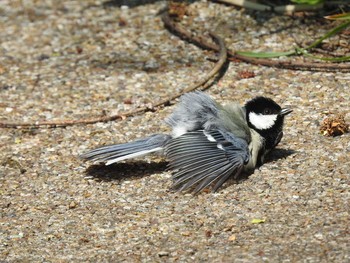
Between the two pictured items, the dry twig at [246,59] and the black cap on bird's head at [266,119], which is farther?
the dry twig at [246,59]

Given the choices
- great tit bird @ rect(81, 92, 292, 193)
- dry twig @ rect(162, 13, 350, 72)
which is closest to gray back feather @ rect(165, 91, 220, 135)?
great tit bird @ rect(81, 92, 292, 193)

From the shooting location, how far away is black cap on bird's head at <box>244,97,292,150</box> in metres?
5.07

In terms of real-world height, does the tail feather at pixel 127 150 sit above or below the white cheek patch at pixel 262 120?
below

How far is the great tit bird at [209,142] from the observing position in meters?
4.83

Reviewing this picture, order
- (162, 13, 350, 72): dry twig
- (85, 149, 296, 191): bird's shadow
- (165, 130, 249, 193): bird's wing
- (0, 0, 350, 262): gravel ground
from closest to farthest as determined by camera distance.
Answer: (0, 0, 350, 262): gravel ground
(165, 130, 249, 193): bird's wing
(85, 149, 296, 191): bird's shadow
(162, 13, 350, 72): dry twig

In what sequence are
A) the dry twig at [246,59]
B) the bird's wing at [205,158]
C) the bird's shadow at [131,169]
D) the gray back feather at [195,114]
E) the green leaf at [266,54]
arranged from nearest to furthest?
the bird's wing at [205,158] < the gray back feather at [195,114] < the bird's shadow at [131,169] < the dry twig at [246,59] < the green leaf at [266,54]

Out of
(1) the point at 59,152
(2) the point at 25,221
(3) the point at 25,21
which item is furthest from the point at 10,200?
(3) the point at 25,21

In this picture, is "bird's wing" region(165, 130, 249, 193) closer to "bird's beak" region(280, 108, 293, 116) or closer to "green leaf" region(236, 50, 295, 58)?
"bird's beak" region(280, 108, 293, 116)

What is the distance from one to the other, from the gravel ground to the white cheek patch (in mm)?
210

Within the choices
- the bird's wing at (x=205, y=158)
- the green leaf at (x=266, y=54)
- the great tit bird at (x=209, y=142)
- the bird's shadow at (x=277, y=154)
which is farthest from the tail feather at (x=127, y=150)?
the green leaf at (x=266, y=54)

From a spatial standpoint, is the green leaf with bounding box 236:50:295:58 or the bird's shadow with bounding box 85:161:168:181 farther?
the green leaf with bounding box 236:50:295:58

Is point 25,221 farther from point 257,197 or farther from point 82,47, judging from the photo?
point 82,47

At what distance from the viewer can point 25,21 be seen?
25.2ft

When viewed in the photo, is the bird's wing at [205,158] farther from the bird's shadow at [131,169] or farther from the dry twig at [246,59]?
the dry twig at [246,59]
